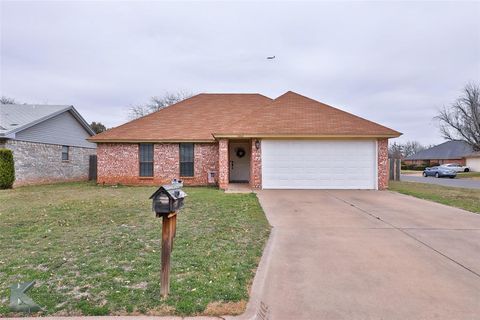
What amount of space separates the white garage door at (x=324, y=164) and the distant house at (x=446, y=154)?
4044 cm

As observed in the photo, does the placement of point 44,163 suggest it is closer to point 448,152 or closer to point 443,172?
point 443,172

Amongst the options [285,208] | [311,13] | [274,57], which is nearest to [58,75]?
[274,57]

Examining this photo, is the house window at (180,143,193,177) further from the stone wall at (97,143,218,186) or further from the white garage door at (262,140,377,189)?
the white garage door at (262,140,377,189)

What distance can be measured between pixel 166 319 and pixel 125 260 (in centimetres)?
186

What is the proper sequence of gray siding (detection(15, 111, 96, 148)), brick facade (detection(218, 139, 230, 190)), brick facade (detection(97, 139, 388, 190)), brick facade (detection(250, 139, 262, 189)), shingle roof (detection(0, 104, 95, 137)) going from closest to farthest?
brick facade (detection(250, 139, 262, 189)), brick facade (detection(218, 139, 230, 190)), shingle roof (detection(0, 104, 95, 137)), brick facade (detection(97, 139, 388, 190)), gray siding (detection(15, 111, 96, 148))

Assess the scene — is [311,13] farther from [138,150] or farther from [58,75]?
[58,75]

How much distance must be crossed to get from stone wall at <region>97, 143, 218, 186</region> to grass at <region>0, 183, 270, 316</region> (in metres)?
7.63

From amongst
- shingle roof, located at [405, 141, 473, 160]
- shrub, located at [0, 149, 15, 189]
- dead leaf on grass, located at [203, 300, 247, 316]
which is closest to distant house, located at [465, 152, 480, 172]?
shingle roof, located at [405, 141, 473, 160]

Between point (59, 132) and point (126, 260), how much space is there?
18230 millimetres

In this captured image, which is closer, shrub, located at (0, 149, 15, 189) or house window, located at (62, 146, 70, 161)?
shrub, located at (0, 149, 15, 189)

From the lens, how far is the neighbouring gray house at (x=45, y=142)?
15.6 m

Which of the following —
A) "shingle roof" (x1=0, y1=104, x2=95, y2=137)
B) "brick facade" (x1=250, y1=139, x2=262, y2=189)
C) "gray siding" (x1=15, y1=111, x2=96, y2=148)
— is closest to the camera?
"brick facade" (x1=250, y1=139, x2=262, y2=189)

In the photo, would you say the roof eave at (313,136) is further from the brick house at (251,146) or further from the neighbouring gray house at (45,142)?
the neighbouring gray house at (45,142)

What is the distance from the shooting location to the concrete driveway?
9.85 feet
